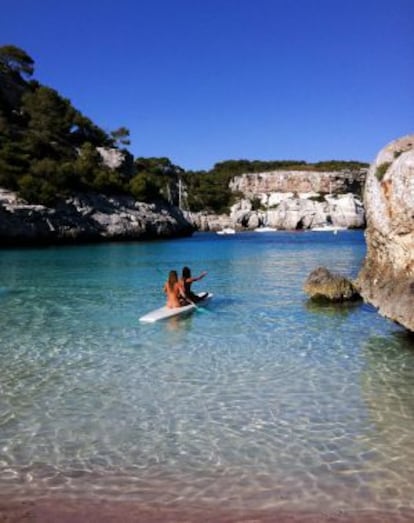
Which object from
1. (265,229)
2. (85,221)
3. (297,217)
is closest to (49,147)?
(85,221)

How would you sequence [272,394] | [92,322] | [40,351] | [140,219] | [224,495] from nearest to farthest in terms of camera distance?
[224,495]
[272,394]
[40,351]
[92,322]
[140,219]

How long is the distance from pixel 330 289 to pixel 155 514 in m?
14.7

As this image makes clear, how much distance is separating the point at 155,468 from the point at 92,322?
994 centimetres

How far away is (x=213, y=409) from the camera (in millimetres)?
8055

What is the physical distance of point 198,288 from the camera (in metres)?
24.0

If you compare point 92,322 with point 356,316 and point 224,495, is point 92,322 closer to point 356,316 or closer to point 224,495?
point 356,316

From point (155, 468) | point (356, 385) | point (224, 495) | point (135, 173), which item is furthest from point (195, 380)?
point (135, 173)

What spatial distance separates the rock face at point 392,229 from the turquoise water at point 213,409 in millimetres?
1040

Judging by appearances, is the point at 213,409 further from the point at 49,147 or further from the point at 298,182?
the point at 298,182

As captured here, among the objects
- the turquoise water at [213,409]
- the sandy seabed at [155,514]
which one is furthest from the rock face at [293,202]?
the sandy seabed at [155,514]

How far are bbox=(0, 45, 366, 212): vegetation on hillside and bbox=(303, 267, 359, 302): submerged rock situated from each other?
179 ft

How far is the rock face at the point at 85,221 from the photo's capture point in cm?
6209

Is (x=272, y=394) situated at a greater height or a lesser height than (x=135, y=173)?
lesser

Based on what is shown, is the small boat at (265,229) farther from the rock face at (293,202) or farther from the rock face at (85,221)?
the rock face at (85,221)
